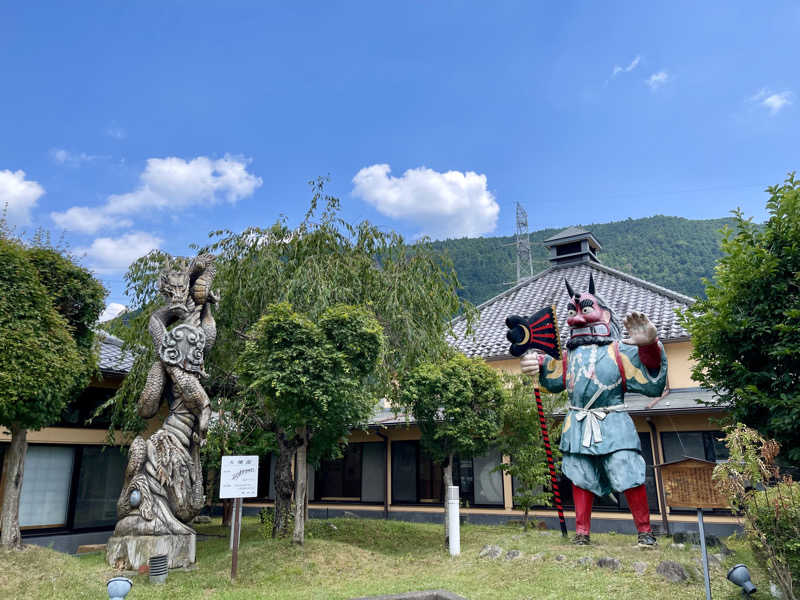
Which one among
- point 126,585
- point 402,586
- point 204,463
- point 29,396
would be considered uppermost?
point 29,396

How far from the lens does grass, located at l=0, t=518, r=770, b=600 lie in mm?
6785

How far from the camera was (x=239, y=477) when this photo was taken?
325 inches

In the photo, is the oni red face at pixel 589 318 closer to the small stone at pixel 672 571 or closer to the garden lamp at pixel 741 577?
the small stone at pixel 672 571

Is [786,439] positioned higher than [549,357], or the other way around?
[549,357]

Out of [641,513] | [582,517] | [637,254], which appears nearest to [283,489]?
[582,517]

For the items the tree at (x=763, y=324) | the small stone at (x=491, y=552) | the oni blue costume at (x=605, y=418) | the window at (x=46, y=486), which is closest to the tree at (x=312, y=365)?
the small stone at (x=491, y=552)

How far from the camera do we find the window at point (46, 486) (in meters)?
12.2

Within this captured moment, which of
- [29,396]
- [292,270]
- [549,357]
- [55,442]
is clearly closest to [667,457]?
[549,357]

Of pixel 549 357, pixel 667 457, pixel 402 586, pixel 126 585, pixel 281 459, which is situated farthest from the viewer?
pixel 667 457

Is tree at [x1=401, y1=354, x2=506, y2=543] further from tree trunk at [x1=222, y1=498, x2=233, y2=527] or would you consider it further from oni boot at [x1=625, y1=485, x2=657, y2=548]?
tree trunk at [x1=222, y1=498, x2=233, y2=527]

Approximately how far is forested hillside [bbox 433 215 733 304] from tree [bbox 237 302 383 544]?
2917 centimetres

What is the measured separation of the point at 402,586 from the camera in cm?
775

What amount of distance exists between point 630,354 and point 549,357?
1.33 m

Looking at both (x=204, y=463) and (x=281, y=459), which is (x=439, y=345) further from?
(x=204, y=463)
